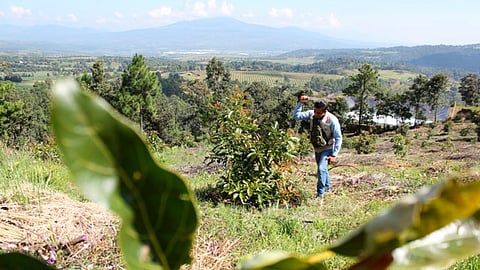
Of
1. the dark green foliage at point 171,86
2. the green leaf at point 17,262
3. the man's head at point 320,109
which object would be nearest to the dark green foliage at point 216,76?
the dark green foliage at point 171,86

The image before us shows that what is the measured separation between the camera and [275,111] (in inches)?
1693

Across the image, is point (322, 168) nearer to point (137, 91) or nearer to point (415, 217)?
point (415, 217)

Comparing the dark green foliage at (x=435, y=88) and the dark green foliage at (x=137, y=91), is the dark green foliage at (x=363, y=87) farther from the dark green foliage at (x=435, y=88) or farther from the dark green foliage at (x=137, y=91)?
the dark green foliage at (x=137, y=91)

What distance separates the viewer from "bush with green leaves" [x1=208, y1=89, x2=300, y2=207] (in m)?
5.72

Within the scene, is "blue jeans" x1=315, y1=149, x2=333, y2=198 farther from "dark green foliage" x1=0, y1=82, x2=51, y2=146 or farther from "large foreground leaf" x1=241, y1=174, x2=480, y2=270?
"dark green foliage" x1=0, y1=82, x2=51, y2=146

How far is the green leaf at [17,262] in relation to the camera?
0.35 m

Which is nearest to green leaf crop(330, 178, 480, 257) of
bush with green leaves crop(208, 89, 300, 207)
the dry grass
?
Answer: the dry grass

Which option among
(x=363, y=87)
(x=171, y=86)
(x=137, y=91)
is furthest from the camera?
(x=171, y=86)

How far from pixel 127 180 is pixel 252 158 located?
217 inches

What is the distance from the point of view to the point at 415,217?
261 millimetres

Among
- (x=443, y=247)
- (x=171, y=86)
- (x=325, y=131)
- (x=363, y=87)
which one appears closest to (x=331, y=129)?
(x=325, y=131)

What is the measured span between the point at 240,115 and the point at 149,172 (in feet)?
18.8

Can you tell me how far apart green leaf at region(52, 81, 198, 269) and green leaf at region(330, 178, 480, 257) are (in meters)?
0.12

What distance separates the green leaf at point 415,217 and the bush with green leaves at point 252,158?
5.35 metres
